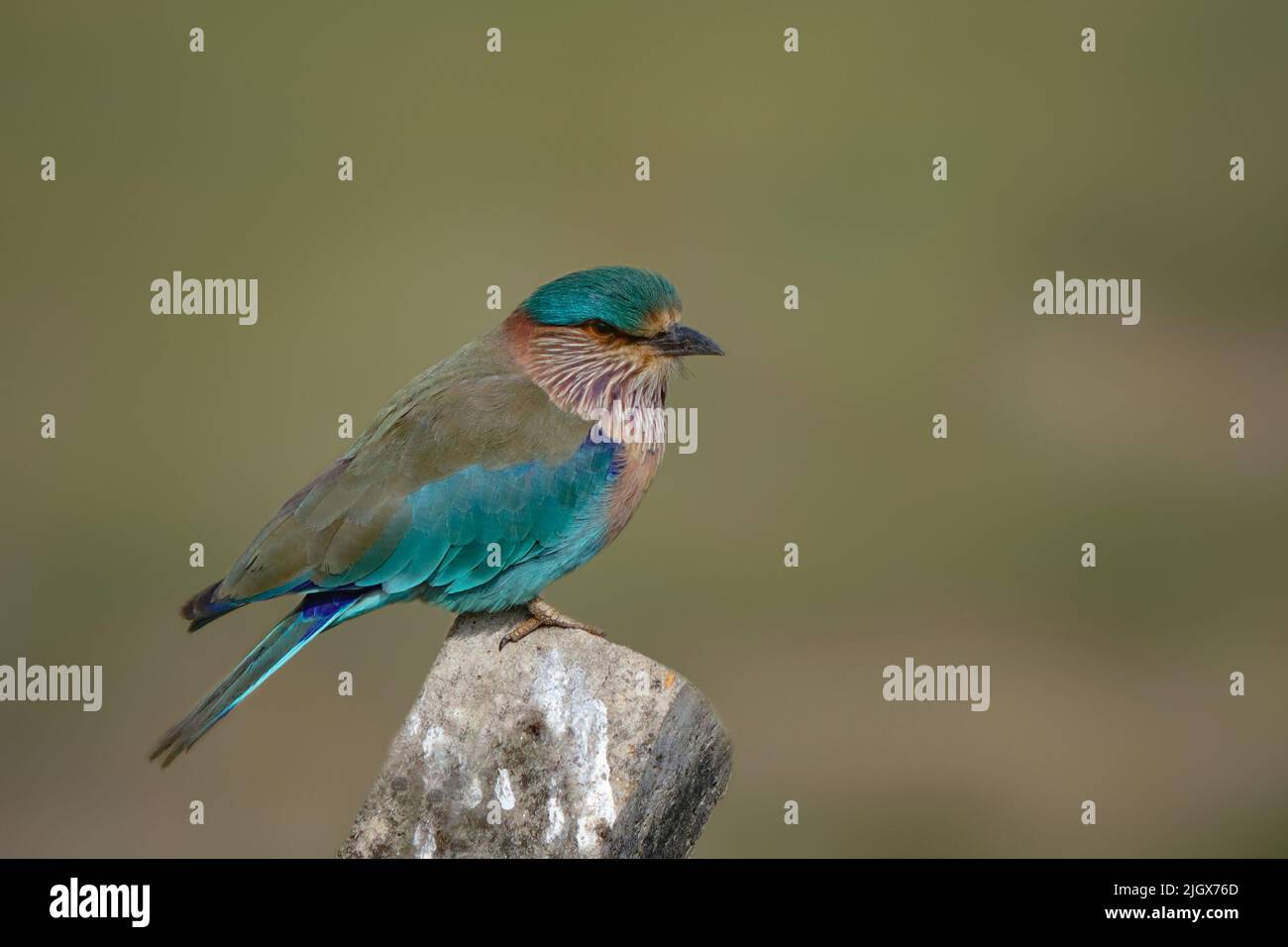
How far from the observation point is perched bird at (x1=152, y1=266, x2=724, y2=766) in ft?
25.6

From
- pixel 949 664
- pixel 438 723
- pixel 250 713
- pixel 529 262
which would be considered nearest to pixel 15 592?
pixel 250 713

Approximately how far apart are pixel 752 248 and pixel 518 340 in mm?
14264

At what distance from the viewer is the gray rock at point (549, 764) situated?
6699 mm

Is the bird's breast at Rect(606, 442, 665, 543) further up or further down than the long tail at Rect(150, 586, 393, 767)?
further up

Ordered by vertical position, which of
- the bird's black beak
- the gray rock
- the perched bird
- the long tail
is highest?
the bird's black beak

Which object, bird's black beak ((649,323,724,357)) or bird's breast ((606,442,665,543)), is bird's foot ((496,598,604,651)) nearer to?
bird's breast ((606,442,665,543))

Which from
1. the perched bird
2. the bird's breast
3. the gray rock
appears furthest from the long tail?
the bird's breast

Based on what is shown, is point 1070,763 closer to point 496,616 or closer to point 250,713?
point 250,713

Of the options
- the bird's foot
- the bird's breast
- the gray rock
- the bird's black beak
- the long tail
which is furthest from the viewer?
the bird's black beak

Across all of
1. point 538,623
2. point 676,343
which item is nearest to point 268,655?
point 538,623

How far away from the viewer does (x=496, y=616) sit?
8.20 metres

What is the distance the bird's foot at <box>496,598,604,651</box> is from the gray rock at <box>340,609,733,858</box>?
446 millimetres

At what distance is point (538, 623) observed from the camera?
7926mm

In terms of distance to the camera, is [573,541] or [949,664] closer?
[573,541]
